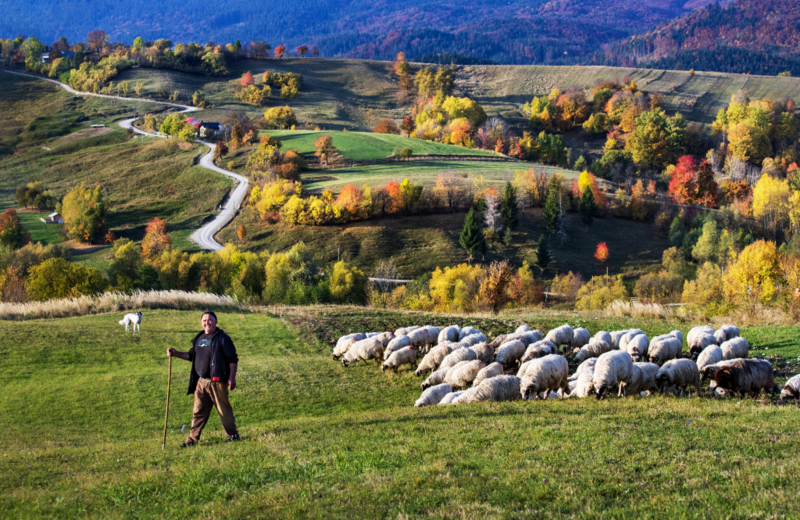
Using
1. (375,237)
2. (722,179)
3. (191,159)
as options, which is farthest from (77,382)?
(722,179)

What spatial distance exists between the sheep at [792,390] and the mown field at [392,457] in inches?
73.3

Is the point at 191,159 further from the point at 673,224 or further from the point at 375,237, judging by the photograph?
the point at 673,224

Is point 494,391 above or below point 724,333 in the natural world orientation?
below

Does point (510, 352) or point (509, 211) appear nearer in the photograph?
point (510, 352)

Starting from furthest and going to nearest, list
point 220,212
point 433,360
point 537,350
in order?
point 220,212 → point 433,360 → point 537,350

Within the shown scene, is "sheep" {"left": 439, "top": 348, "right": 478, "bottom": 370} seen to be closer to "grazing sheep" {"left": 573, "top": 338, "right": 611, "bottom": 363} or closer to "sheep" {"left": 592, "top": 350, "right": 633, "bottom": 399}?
"grazing sheep" {"left": 573, "top": 338, "right": 611, "bottom": 363}

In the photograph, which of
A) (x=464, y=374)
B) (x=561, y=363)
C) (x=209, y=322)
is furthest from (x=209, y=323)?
(x=561, y=363)

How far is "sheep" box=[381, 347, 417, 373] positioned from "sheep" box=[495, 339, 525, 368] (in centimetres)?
362

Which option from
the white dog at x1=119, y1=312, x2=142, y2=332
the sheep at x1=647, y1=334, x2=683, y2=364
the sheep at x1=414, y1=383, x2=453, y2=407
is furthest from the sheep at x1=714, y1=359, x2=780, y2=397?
the white dog at x1=119, y1=312, x2=142, y2=332

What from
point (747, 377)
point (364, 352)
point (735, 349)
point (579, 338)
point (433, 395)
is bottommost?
point (364, 352)

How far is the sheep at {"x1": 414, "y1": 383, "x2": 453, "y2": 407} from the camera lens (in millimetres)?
18500

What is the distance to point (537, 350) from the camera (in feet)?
70.5

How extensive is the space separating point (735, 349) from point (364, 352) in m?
14.1

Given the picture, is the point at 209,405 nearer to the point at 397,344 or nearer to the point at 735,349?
the point at 397,344
